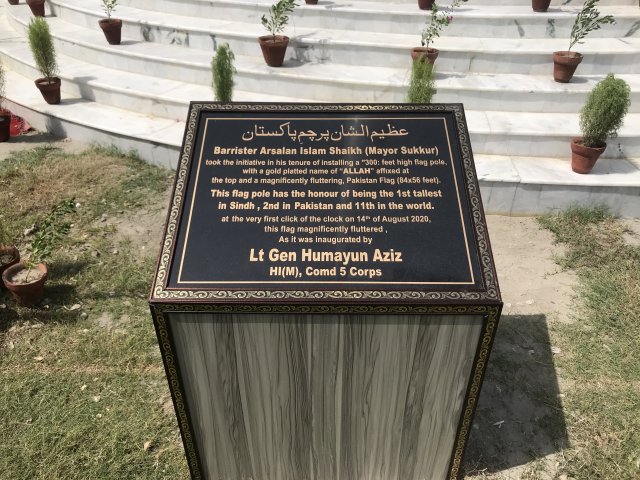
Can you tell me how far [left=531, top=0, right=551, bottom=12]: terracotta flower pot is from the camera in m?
8.02

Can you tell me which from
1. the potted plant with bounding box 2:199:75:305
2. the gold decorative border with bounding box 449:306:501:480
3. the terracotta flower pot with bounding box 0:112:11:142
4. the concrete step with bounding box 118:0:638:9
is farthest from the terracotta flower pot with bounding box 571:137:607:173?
the terracotta flower pot with bounding box 0:112:11:142

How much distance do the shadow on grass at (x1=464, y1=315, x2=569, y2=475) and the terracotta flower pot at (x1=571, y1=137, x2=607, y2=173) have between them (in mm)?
2546

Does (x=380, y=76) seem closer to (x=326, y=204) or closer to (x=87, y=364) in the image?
(x=326, y=204)

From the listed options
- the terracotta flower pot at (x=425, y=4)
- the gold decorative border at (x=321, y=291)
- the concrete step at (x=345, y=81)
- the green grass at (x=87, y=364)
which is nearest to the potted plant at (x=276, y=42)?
the concrete step at (x=345, y=81)

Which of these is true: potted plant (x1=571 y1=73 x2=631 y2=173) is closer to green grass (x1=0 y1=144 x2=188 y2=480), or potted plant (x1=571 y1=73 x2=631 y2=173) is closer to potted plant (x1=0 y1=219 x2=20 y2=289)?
green grass (x1=0 y1=144 x2=188 y2=480)

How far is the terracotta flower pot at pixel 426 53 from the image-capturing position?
7013 mm

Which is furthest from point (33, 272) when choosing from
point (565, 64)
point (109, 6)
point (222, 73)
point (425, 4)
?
point (425, 4)

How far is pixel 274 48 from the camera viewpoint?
7.42 metres

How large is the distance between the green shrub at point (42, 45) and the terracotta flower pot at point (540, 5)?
8228mm

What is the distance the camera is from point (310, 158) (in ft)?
9.13

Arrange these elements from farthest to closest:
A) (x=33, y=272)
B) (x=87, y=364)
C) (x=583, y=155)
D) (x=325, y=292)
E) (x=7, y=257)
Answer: (x=583, y=155)
(x=7, y=257)
(x=33, y=272)
(x=87, y=364)
(x=325, y=292)

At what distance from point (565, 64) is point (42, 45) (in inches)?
321

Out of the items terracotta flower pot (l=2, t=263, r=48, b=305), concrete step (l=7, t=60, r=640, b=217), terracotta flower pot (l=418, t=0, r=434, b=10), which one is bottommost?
terracotta flower pot (l=2, t=263, r=48, b=305)

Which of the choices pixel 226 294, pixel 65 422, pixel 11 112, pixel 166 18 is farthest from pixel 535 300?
pixel 11 112
